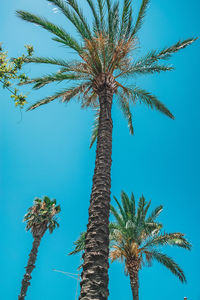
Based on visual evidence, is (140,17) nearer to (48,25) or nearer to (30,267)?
(48,25)

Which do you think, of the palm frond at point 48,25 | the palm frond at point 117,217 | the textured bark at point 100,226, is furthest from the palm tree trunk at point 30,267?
the palm frond at point 48,25

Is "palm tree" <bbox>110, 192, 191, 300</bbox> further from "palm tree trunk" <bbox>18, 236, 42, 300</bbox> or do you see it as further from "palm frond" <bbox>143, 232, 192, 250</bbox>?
"palm tree trunk" <bbox>18, 236, 42, 300</bbox>

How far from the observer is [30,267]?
18.0 meters

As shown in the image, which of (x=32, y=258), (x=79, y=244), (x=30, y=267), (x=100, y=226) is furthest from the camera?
(x=32, y=258)

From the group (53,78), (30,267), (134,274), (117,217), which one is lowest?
(134,274)

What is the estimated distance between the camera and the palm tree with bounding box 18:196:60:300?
754 inches

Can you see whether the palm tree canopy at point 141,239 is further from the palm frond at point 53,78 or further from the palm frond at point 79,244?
the palm frond at point 53,78

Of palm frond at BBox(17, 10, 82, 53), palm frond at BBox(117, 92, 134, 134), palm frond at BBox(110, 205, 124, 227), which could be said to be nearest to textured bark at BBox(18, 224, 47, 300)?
palm frond at BBox(110, 205, 124, 227)

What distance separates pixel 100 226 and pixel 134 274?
1129 cm

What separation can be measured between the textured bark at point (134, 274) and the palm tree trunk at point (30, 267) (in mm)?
8668

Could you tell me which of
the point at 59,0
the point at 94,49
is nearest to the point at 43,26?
the point at 59,0

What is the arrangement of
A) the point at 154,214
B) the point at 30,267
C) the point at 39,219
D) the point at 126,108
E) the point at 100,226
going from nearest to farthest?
the point at 100,226, the point at 126,108, the point at 154,214, the point at 30,267, the point at 39,219

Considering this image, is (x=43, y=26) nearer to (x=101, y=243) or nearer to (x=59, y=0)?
(x=59, y=0)

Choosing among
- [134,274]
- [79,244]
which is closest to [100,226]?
[79,244]
